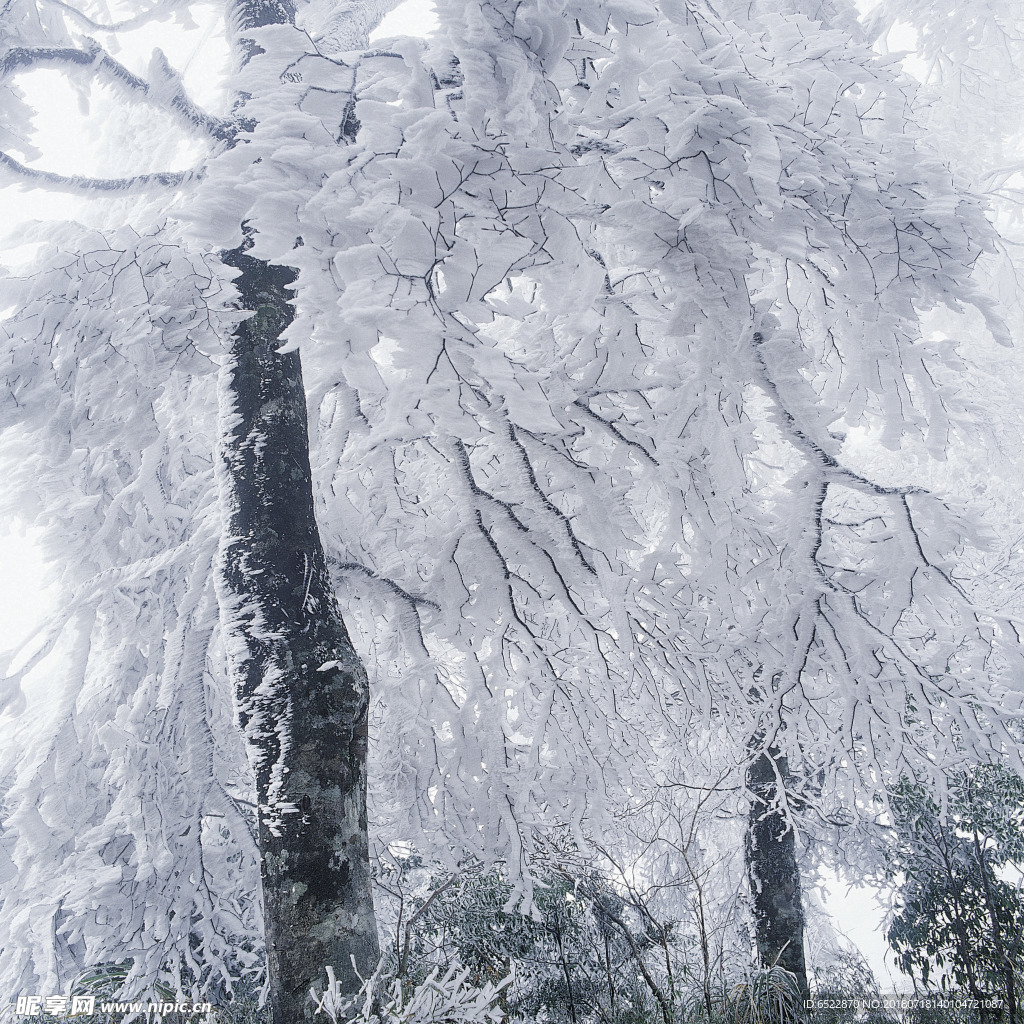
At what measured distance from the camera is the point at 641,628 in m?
3.22

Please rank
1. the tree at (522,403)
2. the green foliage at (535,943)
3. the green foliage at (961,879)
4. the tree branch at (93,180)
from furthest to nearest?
the green foliage at (961,879)
the green foliage at (535,943)
the tree branch at (93,180)
the tree at (522,403)

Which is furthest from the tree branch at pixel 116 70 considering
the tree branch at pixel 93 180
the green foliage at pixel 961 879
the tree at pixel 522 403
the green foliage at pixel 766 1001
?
the green foliage at pixel 961 879

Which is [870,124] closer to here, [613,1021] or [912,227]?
[912,227]

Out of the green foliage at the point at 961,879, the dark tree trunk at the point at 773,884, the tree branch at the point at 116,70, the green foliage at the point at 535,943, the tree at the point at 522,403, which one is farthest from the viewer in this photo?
the dark tree trunk at the point at 773,884

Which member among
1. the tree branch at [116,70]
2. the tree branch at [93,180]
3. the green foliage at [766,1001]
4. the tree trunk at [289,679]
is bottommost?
the green foliage at [766,1001]

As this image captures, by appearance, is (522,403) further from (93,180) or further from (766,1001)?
(766,1001)

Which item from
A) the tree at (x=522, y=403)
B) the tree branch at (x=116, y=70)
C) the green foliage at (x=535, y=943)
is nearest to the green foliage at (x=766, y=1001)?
the green foliage at (x=535, y=943)

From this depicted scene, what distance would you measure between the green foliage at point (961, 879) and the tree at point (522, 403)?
3053 millimetres

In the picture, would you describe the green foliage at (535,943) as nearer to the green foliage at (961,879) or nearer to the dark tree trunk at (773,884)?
the dark tree trunk at (773,884)

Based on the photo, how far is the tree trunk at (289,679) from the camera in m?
2.24

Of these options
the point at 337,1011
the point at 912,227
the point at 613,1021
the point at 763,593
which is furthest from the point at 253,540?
the point at 613,1021

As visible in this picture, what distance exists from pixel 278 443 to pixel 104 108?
4201mm

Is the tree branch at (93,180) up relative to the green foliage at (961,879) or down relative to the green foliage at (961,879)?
up

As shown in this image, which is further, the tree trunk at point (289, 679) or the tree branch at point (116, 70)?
the tree branch at point (116, 70)
